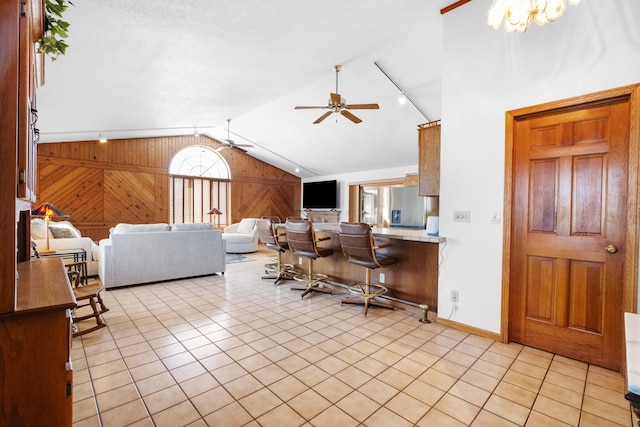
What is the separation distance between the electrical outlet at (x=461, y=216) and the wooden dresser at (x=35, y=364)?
3047 mm

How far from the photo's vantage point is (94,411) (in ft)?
5.65

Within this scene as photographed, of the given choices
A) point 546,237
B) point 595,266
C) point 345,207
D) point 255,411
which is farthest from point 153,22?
point 345,207

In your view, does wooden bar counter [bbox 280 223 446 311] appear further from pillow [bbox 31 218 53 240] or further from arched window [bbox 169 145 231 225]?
arched window [bbox 169 145 231 225]

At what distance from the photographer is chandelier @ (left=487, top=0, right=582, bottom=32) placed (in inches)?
58.8

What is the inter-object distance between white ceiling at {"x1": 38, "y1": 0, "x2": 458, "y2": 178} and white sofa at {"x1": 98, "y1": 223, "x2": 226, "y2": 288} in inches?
80.0

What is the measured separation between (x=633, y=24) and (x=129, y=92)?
539 cm

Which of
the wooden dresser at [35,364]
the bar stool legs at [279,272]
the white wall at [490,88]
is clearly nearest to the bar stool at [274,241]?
the bar stool legs at [279,272]

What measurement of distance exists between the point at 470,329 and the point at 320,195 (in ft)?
24.9

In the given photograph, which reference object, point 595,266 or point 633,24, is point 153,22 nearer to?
point 633,24

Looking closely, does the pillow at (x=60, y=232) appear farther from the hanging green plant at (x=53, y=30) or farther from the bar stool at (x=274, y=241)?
the hanging green plant at (x=53, y=30)

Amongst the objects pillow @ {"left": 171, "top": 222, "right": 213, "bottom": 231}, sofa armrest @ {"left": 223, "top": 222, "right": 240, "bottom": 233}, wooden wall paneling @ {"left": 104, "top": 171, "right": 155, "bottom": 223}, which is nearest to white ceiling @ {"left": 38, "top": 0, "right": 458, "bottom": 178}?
wooden wall paneling @ {"left": 104, "top": 171, "right": 155, "bottom": 223}

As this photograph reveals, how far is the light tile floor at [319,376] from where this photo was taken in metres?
1.72

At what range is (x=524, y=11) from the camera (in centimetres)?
155

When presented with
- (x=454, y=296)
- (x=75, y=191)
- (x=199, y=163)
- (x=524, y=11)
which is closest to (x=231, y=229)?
(x=199, y=163)
